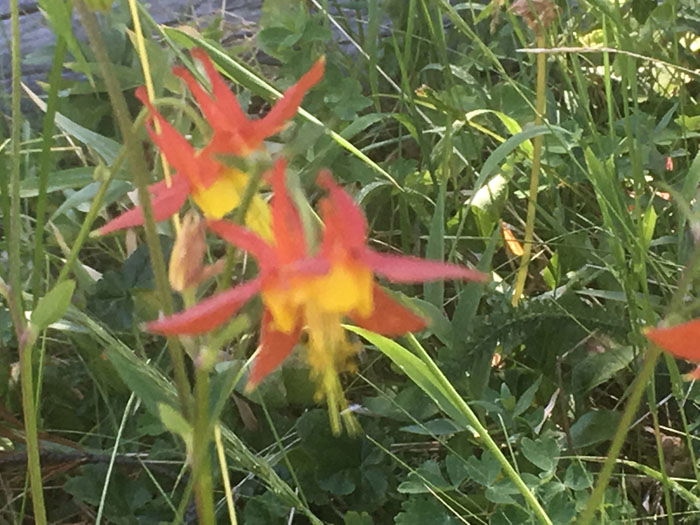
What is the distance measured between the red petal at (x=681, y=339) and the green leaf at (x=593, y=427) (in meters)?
0.45

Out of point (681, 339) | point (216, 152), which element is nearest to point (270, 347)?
point (216, 152)

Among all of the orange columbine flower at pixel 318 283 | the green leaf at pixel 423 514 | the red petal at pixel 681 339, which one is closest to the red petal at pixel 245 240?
the orange columbine flower at pixel 318 283

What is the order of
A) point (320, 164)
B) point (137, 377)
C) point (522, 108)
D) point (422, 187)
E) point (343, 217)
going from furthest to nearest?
1. point (522, 108)
2. point (422, 187)
3. point (320, 164)
4. point (137, 377)
5. point (343, 217)

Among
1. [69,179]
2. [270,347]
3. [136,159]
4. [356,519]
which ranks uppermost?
[136,159]

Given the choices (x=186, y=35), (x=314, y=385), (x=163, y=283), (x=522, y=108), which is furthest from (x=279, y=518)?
(x=522, y=108)

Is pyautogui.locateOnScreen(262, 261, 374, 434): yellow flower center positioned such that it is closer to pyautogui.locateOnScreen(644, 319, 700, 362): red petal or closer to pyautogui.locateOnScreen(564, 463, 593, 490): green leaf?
pyautogui.locateOnScreen(644, 319, 700, 362): red petal

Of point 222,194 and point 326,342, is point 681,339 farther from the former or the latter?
point 222,194

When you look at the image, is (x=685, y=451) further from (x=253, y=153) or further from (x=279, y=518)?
(x=253, y=153)

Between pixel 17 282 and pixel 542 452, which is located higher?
pixel 17 282

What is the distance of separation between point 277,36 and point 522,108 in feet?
1.23

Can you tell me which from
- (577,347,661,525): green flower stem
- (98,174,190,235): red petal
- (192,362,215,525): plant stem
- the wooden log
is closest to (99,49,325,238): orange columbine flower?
(98,174,190,235): red petal

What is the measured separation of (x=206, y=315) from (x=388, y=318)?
0.12m

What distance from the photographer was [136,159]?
511 millimetres

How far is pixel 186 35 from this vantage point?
764mm
